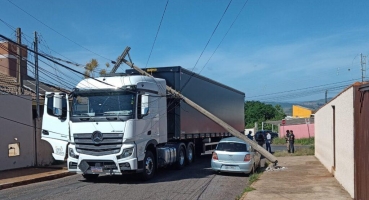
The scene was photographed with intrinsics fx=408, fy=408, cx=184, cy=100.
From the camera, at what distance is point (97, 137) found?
518 inches

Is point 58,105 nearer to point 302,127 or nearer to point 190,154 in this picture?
point 190,154

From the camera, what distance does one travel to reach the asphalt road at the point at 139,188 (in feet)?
36.5

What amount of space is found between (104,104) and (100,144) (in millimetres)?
1321

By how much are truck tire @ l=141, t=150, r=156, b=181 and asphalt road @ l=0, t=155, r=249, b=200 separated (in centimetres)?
25

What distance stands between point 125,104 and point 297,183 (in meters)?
6.06

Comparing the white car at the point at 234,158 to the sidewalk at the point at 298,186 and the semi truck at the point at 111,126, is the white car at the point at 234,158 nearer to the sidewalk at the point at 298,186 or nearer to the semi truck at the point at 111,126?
the sidewalk at the point at 298,186

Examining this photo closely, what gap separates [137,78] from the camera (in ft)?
46.5

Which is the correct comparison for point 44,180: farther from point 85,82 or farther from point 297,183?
point 297,183

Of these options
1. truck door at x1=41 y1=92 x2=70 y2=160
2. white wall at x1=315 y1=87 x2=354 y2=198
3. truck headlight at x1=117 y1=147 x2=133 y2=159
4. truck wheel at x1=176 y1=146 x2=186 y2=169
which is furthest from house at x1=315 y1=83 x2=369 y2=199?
truck door at x1=41 y1=92 x2=70 y2=160

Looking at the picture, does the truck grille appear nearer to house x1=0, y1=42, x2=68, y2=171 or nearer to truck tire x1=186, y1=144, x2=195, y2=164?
house x1=0, y1=42, x2=68, y2=171

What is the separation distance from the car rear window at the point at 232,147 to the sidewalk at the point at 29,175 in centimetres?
619

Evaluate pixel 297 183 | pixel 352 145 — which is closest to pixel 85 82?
pixel 297 183

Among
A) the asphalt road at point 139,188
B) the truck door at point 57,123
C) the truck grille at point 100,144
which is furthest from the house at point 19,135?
the truck grille at point 100,144

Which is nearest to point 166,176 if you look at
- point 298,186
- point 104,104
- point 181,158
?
point 181,158
